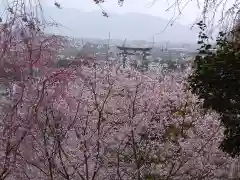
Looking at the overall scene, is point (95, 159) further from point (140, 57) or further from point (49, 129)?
point (140, 57)

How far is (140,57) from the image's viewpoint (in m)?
10.1

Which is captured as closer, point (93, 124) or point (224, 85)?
point (224, 85)

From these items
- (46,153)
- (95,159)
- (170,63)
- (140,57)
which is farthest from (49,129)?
(170,63)

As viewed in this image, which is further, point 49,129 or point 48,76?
point 49,129

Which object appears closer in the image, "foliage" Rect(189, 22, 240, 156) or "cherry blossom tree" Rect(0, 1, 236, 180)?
"foliage" Rect(189, 22, 240, 156)

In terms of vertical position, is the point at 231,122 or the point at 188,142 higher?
the point at 231,122

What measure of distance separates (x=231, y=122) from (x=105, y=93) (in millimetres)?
2566

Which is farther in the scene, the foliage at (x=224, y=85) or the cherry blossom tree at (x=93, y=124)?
the cherry blossom tree at (x=93, y=124)

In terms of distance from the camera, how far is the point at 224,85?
4207 millimetres

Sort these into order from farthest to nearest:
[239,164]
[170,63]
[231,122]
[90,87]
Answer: [170,63], [239,164], [90,87], [231,122]

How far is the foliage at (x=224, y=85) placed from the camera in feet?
13.4

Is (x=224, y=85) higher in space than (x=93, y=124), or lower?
higher

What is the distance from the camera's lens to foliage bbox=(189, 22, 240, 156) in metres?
4.09

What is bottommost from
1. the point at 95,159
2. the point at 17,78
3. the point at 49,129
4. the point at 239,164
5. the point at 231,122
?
the point at 239,164
